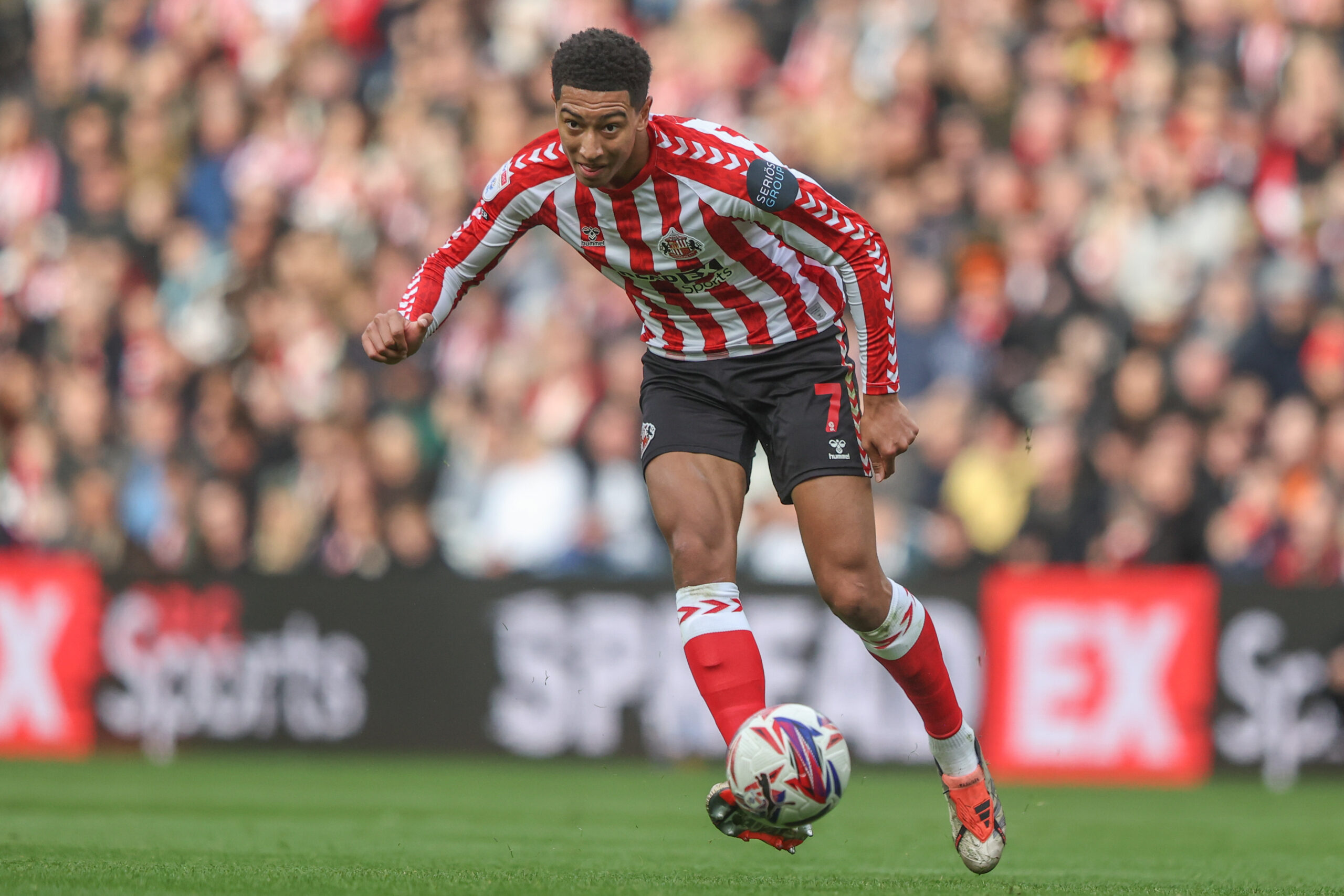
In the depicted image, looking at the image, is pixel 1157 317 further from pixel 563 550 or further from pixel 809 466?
pixel 809 466

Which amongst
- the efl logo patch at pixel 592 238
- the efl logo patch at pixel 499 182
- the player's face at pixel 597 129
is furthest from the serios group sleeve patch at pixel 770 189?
the efl logo patch at pixel 499 182

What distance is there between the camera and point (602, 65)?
5.40 meters

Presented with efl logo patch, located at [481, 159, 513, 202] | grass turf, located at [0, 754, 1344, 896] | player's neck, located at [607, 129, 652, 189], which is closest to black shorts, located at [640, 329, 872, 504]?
player's neck, located at [607, 129, 652, 189]

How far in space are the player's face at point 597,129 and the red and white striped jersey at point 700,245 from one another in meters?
0.25

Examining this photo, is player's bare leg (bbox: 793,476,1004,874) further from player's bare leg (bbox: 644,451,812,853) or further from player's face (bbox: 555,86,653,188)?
player's face (bbox: 555,86,653,188)

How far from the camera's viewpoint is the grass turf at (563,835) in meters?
5.81

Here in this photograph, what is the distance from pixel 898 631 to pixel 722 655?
726 millimetres

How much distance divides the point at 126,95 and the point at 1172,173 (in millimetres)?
8316

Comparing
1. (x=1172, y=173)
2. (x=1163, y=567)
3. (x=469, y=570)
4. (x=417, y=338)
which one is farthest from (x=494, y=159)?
(x=417, y=338)

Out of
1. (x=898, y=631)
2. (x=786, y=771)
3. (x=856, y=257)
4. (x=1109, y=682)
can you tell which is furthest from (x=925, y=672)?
(x=1109, y=682)

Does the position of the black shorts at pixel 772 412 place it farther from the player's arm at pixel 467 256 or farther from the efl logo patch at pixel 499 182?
the efl logo patch at pixel 499 182

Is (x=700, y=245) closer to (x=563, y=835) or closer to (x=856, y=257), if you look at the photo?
(x=856, y=257)

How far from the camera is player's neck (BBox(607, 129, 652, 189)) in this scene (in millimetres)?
5664

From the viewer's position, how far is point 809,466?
590cm
